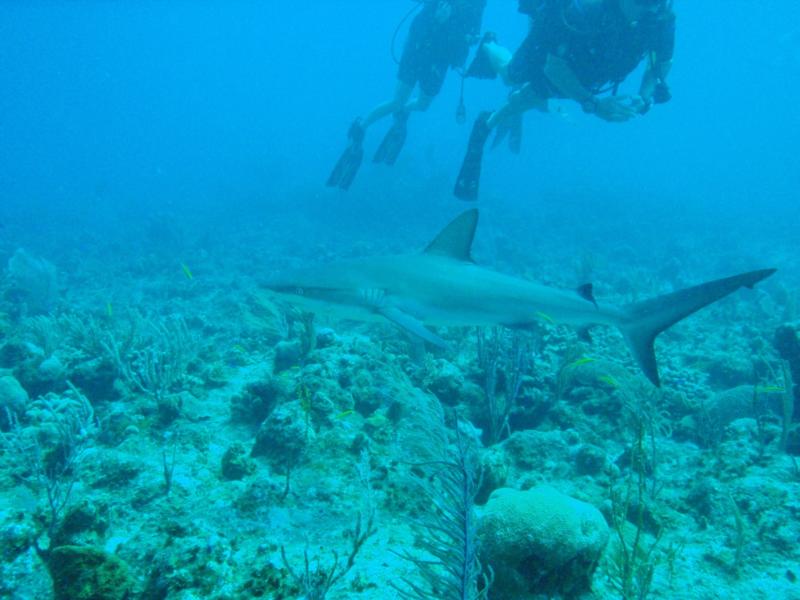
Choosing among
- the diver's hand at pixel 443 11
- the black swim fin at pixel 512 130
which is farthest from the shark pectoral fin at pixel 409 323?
the diver's hand at pixel 443 11

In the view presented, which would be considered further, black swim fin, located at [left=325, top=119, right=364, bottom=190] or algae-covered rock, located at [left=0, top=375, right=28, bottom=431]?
black swim fin, located at [left=325, top=119, right=364, bottom=190]

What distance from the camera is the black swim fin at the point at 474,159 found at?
9.85 meters

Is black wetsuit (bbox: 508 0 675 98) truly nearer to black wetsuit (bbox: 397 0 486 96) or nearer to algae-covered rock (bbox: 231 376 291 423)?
black wetsuit (bbox: 397 0 486 96)

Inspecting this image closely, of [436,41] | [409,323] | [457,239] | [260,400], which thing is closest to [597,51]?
[457,239]

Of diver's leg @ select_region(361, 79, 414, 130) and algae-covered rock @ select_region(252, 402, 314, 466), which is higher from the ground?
diver's leg @ select_region(361, 79, 414, 130)

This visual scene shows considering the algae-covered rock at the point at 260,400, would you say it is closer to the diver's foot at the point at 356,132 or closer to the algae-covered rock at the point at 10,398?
the algae-covered rock at the point at 10,398

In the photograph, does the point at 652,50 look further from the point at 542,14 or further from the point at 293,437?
the point at 293,437

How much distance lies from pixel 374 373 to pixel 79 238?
92.5ft

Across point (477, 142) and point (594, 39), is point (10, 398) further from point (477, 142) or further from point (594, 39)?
point (594, 39)

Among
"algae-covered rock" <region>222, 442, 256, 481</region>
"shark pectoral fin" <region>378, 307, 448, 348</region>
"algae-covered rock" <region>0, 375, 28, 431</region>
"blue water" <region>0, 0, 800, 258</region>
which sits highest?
"blue water" <region>0, 0, 800, 258</region>

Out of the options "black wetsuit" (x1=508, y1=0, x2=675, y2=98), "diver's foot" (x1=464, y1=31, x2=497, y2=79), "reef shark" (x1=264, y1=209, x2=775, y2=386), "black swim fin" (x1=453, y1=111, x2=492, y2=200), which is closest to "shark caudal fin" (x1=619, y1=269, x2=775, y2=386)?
"reef shark" (x1=264, y1=209, x2=775, y2=386)

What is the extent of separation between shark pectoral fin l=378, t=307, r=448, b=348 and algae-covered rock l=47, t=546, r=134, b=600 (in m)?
2.36

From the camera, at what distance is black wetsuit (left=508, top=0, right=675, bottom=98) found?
770 cm

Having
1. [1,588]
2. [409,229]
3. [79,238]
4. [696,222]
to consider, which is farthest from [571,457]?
[696,222]
